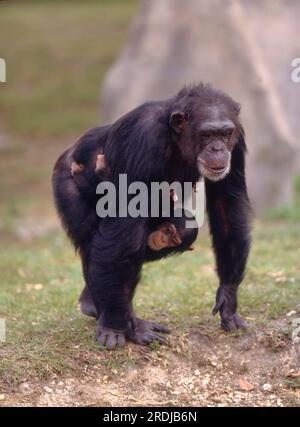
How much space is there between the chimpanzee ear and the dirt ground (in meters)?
1.33

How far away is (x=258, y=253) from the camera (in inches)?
299

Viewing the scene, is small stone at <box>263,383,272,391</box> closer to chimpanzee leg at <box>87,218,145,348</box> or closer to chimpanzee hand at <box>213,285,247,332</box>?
chimpanzee hand at <box>213,285,247,332</box>

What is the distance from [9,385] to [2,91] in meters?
12.8

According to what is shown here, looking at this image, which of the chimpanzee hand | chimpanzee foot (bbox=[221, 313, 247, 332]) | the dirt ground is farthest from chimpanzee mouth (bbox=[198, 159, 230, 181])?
the dirt ground

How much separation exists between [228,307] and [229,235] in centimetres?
46

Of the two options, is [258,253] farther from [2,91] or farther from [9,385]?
[2,91]

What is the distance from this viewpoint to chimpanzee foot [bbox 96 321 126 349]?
186 inches

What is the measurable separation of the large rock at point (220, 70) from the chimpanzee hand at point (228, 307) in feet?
16.9

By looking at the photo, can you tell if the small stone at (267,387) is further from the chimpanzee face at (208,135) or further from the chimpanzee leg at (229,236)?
the chimpanzee face at (208,135)

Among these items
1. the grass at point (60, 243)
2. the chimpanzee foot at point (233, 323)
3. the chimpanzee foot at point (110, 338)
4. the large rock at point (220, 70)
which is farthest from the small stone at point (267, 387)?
the large rock at point (220, 70)

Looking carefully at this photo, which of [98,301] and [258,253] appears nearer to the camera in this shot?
[98,301]
